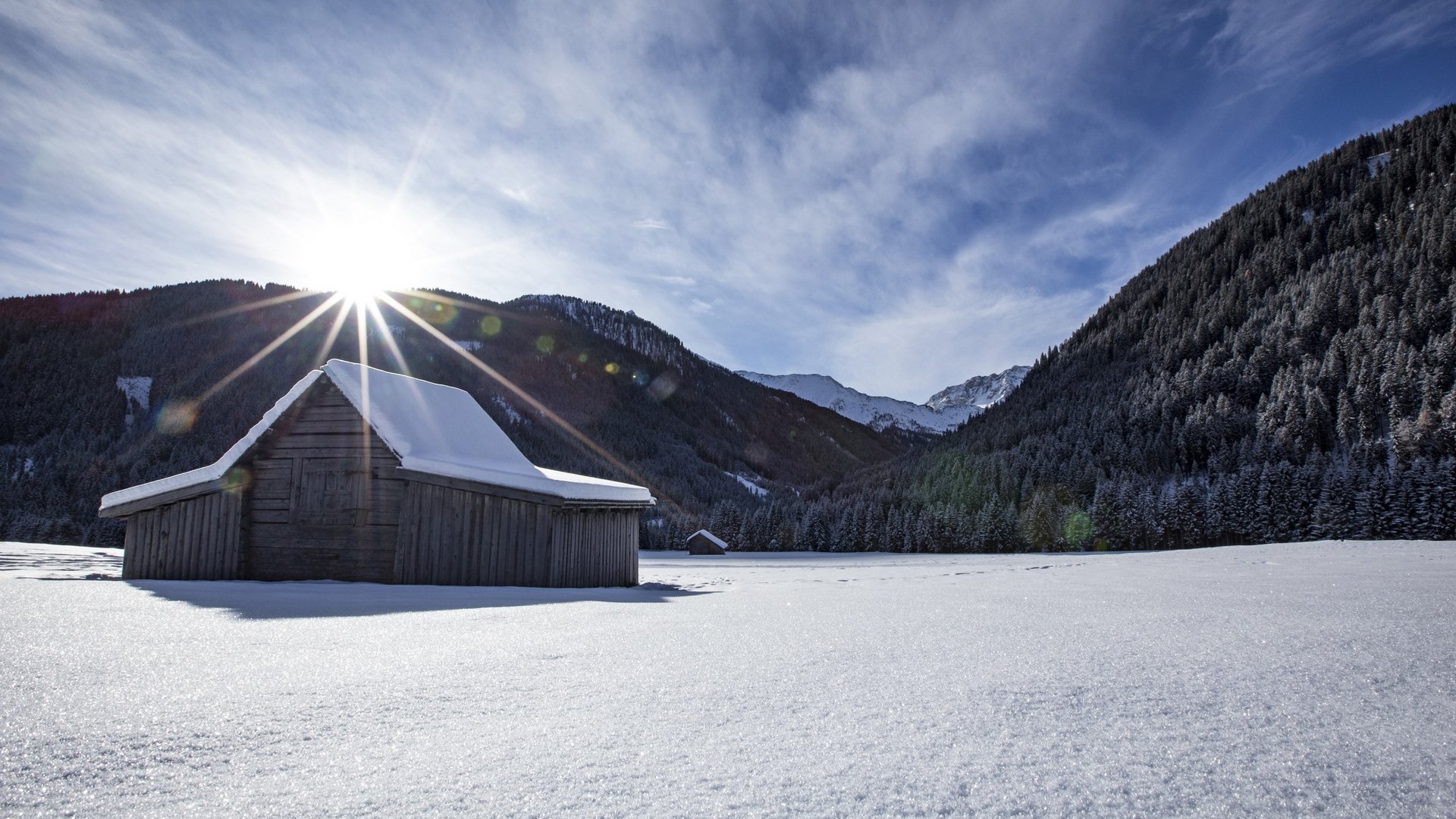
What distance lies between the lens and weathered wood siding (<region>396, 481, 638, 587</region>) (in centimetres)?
1270

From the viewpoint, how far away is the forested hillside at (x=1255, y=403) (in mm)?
47688

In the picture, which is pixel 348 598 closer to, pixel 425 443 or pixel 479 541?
pixel 479 541

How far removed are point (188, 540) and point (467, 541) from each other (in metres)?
6.16

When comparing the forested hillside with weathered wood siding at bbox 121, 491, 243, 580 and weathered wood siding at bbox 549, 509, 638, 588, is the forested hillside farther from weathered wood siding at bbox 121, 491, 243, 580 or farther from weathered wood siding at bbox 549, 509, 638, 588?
weathered wood siding at bbox 121, 491, 243, 580

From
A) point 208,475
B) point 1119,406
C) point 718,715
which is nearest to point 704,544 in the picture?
point 208,475

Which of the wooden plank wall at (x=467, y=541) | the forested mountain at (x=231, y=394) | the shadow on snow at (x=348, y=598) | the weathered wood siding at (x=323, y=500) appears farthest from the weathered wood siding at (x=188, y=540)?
the forested mountain at (x=231, y=394)

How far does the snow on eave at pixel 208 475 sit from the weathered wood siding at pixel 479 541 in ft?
11.6

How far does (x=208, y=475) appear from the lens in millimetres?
13133

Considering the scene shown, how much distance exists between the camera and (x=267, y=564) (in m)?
13.3

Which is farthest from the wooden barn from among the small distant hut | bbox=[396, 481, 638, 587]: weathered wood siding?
the small distant hut

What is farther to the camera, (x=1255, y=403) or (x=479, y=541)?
(x=1255, y=403)

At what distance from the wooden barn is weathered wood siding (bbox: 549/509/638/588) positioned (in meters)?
0.04

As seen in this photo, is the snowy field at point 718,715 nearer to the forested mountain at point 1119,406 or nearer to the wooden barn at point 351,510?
the wooden barn at point 351,510

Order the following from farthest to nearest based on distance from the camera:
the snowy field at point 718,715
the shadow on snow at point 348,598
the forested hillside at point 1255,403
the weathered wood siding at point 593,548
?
the forested hillside at point 1255,403 < the weathered wood siding at point 593,548 < the shadow on snow at point 348,598 < the snowy field at point 718,715
